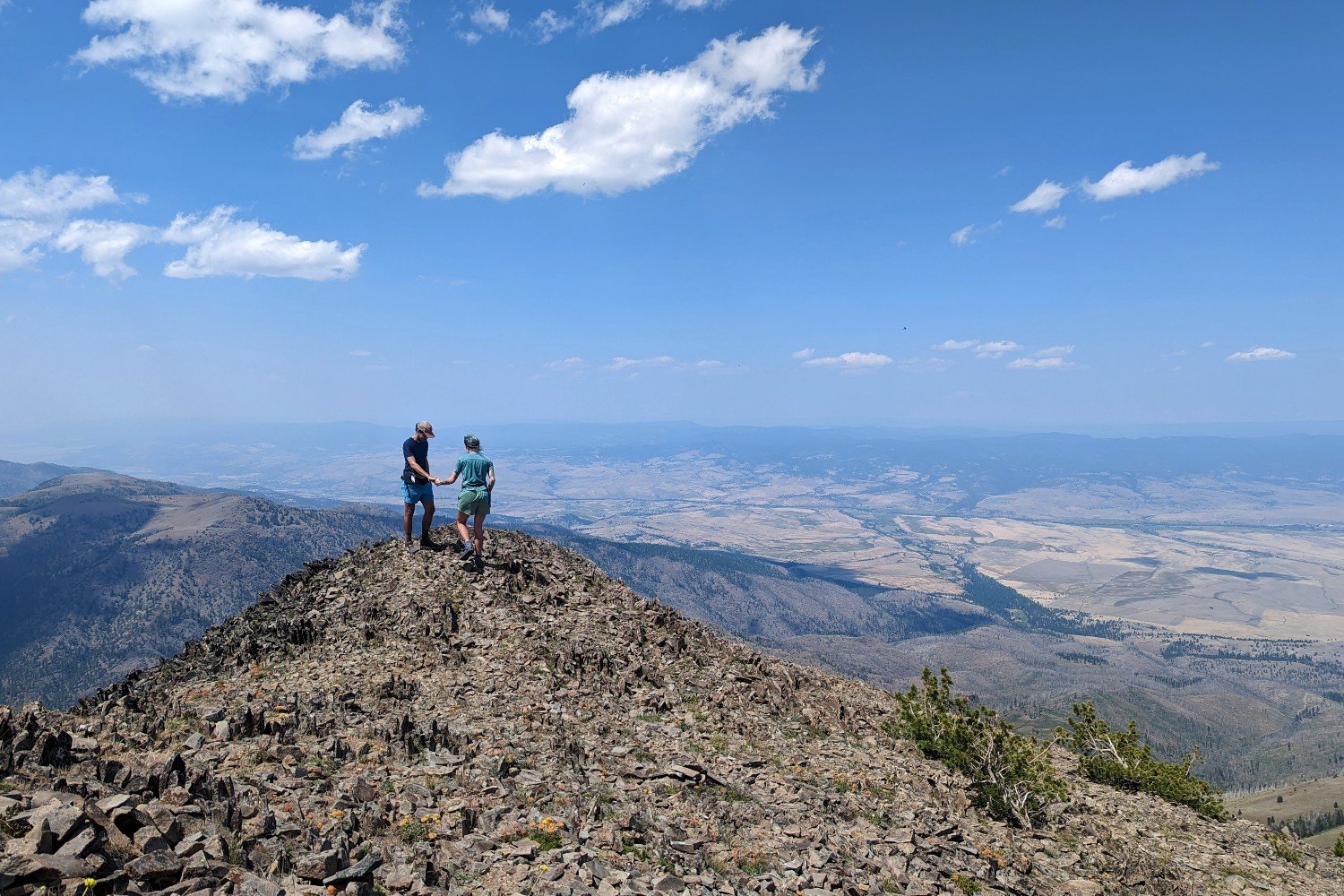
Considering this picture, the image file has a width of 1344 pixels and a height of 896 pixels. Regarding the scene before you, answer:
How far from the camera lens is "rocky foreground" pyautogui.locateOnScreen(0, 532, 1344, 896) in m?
8.85

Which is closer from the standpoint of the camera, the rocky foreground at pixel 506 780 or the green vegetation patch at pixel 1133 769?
the rocky foreground at pixel 506 780

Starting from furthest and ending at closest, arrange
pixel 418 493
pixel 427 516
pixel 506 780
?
pixel 427 516 → pixel 418 493 → pixel 506 780

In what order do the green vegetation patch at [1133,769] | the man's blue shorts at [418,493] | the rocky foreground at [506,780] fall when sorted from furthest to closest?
the man's blue shorts at [418,493] < the green vegetation patch at [1133,769] < the rocky foreground at [506,780]

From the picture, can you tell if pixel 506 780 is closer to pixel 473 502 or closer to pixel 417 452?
pixel 473 502

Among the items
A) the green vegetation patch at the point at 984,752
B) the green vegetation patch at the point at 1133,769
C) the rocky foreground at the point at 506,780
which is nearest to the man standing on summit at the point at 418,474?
the rocky foreground at the point at 506,780

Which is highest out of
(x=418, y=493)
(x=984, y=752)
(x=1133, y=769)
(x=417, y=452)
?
(x=417, y=452)

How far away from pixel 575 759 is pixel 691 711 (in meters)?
4.71

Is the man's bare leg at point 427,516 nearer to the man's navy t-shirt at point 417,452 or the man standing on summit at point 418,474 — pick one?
the man standing on summit at point 418,474

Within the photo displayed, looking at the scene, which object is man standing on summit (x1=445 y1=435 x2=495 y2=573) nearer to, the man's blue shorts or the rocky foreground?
the man's blue shorts

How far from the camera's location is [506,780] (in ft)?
40.2

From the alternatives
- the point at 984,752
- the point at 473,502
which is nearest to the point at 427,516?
the point at 473,502

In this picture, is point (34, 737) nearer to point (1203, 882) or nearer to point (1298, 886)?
point (1203, 882)

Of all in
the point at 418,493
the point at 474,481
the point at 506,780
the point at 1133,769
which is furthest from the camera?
the point at 418,493

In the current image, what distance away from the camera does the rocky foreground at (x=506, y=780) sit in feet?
29.0
